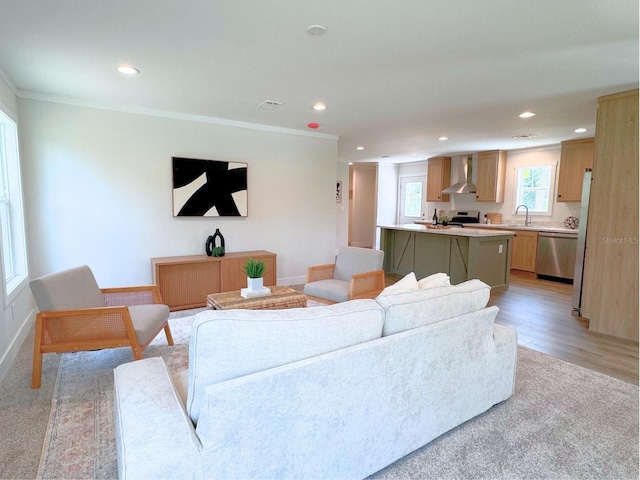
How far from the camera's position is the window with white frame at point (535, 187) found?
6.71 meters

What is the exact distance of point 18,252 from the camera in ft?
11.4

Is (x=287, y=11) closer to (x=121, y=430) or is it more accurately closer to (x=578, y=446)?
(x=121, y=430)

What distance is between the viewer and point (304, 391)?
4.29 feet

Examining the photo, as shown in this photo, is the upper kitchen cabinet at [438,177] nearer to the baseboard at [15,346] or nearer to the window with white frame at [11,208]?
the window with white frame at [11,208]

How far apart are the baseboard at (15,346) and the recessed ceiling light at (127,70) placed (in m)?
2.41

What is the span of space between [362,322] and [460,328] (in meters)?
0.63

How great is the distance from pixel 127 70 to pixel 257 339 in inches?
111

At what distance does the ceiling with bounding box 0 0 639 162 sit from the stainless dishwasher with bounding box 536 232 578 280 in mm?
2324

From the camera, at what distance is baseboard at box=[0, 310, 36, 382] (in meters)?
2.52

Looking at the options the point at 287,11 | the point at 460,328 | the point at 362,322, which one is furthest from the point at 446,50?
the point at 362,322

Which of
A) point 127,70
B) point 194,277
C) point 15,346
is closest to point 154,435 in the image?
point 15,346

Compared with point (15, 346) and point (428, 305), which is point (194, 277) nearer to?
point (15, 346)

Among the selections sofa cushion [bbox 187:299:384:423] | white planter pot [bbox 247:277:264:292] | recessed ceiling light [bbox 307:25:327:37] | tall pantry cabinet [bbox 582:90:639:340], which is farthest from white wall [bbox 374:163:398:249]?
sofa cushion [bbox 187:299:384:423]

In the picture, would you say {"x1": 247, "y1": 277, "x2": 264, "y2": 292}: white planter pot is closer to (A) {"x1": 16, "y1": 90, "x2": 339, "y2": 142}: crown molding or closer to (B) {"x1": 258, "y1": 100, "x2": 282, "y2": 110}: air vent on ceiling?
(B) {"x1": 258, "y1": 100, "x2": 282, "y2": 110}: air vent on ceiling
